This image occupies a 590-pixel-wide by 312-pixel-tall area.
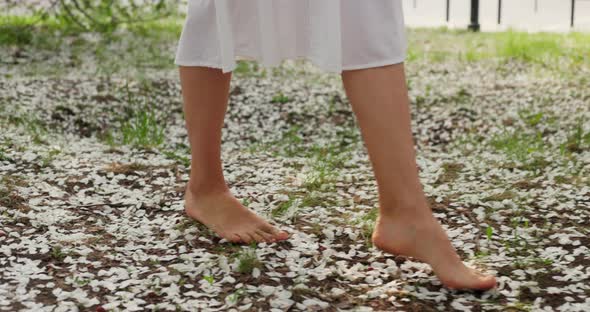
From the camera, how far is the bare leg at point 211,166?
2.48m

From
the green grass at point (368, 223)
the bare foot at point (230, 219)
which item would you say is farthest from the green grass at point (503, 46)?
the bare foot at point (230, 219)

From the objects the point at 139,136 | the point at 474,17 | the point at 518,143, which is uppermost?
the point at 474,17

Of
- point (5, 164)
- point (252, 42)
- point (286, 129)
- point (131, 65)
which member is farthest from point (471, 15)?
point (252, 42)

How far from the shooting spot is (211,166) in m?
2.64

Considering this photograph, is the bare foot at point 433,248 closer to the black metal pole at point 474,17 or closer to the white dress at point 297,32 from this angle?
the white dress at point 297,32

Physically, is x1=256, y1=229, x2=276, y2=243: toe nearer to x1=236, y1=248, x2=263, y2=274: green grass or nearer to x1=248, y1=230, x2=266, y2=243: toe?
x1=248, y1=230, x2=266, y2=243: toe

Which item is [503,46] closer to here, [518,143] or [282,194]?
[518,143]

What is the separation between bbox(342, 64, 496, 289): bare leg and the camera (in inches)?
85.4

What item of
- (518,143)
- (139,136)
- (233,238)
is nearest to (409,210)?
(233,238)

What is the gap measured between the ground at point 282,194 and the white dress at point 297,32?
2.10 ft

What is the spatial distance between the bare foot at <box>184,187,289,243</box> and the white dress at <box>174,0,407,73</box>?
0.52 metres

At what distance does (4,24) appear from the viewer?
7953 millimetres

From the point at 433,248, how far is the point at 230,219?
732 millimetres

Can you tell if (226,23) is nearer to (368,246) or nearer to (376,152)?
(376,152)
